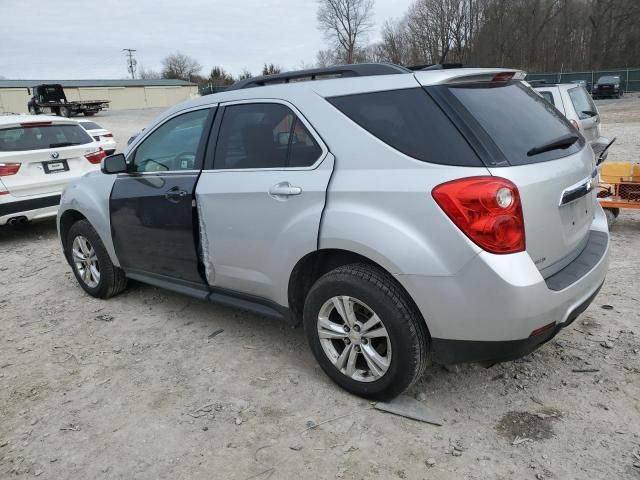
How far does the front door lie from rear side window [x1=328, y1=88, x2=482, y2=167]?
1286 mm

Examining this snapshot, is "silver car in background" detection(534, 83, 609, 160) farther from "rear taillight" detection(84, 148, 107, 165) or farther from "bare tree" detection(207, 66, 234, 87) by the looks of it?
"bare tree" detection(207, 66, 234, 87)

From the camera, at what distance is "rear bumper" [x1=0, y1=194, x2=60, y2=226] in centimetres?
645

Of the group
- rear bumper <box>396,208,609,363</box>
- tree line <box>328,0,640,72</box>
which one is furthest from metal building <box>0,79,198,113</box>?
rear bumper <box>396,208,609,363</box>

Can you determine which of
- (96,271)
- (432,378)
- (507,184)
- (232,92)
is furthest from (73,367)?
(507,184)

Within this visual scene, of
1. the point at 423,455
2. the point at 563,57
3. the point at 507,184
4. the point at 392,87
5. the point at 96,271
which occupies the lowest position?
the point at 423,455

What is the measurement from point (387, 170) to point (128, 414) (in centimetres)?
203

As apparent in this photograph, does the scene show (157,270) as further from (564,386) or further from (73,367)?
(564,386)

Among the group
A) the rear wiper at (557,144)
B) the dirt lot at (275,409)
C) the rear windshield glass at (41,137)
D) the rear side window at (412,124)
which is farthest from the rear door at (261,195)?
the rear windshield glass at (41,137)

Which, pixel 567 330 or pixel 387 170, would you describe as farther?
pixel 567 330

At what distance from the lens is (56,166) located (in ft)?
23.0

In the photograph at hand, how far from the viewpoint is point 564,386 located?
295 cm

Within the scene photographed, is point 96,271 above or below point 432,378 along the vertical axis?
above

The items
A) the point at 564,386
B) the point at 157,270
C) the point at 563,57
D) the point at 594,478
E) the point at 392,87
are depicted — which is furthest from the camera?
the point at 563,57

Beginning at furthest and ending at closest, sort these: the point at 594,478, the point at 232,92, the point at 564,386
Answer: the point at 232,92 < the point at 564,386 < the point at 594,478
